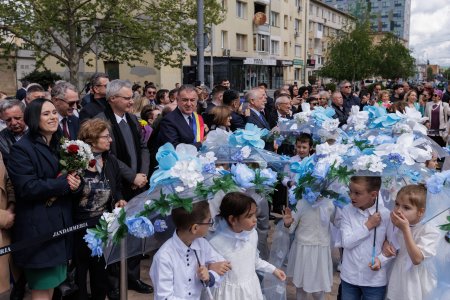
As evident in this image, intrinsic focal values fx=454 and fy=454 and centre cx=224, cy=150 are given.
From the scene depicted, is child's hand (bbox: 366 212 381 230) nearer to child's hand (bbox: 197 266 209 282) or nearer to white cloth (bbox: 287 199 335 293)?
white cloth (bbox: 287 199 335 293)

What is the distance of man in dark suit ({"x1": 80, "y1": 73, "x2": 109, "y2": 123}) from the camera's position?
15.0ft

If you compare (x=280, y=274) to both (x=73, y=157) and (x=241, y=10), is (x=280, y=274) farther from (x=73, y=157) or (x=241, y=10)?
(x=241, y=10)

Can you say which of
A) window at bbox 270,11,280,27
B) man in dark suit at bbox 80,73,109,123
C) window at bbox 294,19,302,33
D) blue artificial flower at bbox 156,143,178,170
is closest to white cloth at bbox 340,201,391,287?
blue artificial flower at bbox 156,143,178,170

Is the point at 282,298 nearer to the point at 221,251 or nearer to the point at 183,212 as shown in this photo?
the point at 221,251

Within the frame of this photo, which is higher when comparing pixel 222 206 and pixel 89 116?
pixel 89 116

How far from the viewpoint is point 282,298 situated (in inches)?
136

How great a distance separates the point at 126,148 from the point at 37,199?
128 cm

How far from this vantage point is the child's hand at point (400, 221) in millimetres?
2832

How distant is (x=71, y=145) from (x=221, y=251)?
1332mm

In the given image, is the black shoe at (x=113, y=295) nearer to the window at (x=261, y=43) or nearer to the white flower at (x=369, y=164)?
the white flower at (x=369, y=164)

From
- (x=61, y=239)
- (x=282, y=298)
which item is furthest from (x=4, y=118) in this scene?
(x=282, y=298)

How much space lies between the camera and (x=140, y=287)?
179 inches

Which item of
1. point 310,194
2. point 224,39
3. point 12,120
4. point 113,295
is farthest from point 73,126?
point 224,39

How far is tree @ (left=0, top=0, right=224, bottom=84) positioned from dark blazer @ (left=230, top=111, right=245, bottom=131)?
35.7ft
